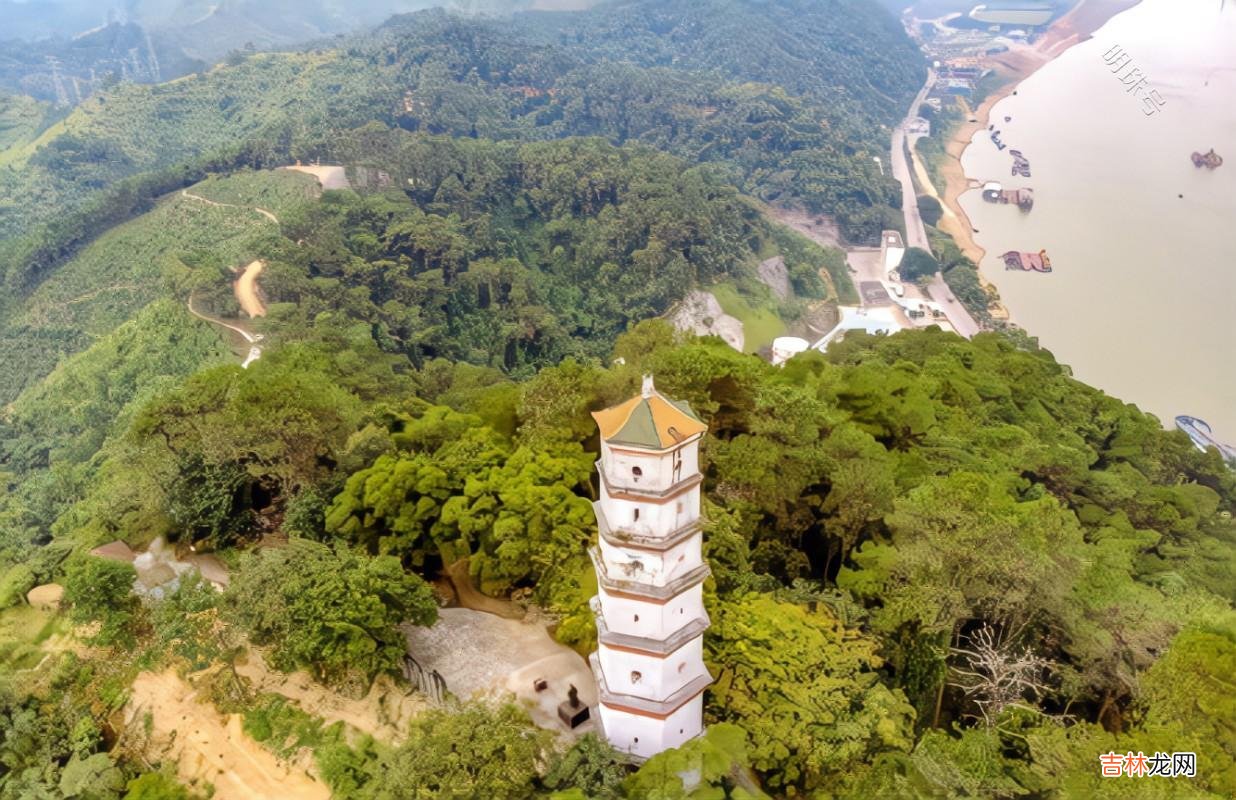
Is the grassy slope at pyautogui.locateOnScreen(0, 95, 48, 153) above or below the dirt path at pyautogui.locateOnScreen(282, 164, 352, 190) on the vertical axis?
below

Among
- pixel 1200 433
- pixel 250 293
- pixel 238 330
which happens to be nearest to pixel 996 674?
pixel 1200 433

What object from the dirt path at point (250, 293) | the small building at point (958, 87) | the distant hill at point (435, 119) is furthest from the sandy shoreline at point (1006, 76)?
the dirt path at point (250, 293)

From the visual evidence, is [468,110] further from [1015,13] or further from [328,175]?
[1015,13]

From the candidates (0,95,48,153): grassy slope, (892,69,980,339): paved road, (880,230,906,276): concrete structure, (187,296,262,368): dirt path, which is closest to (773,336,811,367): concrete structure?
(892,69,980,339): paved road

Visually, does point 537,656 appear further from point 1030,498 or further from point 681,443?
point 1030,498

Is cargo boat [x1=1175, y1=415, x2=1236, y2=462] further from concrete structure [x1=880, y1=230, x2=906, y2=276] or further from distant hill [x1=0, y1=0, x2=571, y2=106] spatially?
distant hill [x1=0, y1=0, x2=571, y2=106]
